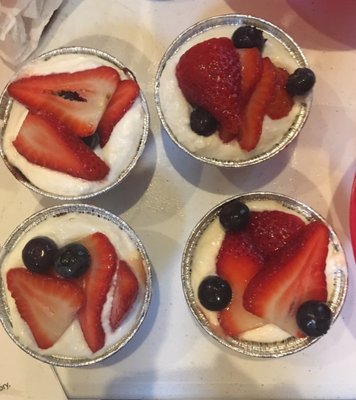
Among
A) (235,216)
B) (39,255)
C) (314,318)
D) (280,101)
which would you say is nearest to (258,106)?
(280,101)

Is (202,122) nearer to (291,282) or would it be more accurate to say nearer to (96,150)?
(96,150)

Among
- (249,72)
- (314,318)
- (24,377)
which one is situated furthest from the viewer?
(24,377)

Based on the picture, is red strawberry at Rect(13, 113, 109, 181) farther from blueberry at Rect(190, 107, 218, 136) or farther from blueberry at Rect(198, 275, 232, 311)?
blueberry at Rect(198, 275, 232, 311)

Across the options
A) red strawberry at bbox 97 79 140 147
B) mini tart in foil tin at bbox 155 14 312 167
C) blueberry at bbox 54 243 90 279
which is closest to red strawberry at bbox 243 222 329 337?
mini tart in foil tin at bbox 155 14 312 167

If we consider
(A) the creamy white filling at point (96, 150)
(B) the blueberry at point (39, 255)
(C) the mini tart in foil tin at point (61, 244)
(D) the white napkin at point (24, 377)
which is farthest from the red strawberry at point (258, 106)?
(D) the white napkin at point (24, 377)

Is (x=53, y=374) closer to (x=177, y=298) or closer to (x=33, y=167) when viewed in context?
(x=177, y=298)

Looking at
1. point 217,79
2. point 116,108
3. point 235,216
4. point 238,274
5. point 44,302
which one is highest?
point 217,79

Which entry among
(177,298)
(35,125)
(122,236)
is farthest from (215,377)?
(35,125)
